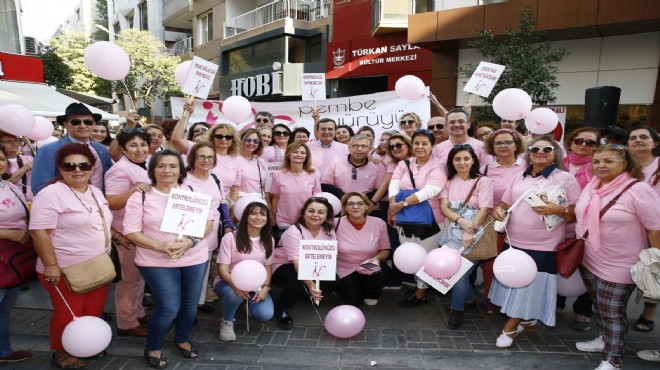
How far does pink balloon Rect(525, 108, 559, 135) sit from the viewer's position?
197 inches

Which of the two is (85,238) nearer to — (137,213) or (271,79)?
(137,213)

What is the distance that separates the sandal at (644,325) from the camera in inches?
169

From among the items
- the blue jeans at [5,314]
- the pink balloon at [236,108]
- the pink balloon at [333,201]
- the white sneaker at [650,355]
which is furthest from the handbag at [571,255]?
the blue jeans at [5,314]

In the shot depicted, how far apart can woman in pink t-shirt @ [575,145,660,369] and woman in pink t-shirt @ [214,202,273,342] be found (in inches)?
113

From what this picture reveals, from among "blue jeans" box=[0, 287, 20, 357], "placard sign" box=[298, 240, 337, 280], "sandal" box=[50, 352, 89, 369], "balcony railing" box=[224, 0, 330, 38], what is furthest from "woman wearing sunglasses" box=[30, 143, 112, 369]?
"balcony railing" box=[224, 0, 330, 38]

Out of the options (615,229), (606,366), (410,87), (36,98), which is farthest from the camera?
(36,98)

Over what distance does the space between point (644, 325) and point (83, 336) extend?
17.2 ft

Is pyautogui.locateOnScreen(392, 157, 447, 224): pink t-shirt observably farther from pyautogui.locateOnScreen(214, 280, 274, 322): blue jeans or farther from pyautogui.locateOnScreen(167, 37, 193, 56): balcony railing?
pyautogui.locateOnScreen(167, 37, 193, 56): balcony railing

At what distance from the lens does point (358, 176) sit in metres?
5.37

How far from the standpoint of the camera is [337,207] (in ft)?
16.4

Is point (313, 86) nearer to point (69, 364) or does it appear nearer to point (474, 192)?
point (474, 192)

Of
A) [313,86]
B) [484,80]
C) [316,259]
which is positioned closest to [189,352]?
[316,259]

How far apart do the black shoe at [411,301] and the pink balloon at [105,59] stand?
166 inches

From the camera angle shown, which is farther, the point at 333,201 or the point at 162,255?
the point at 333,201
